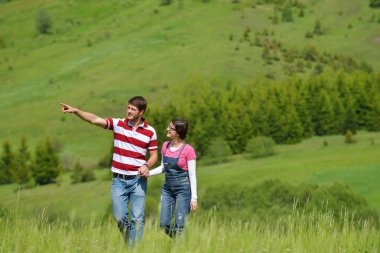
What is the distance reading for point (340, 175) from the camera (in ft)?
292

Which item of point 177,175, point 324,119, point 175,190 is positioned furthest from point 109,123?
point 324,119

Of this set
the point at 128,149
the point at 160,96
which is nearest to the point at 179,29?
the point at 160,96

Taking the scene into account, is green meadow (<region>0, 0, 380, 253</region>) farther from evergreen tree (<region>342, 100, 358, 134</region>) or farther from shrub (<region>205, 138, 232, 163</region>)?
evergreen tree (<region>342, 100, 358, 134</region>)

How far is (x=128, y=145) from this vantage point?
1060cm

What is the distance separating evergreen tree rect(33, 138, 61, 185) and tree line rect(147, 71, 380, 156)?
1650cm

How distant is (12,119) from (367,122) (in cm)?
6619

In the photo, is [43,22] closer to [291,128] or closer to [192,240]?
[291,128]

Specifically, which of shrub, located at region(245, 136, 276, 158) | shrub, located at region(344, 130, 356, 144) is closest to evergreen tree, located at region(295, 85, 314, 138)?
shrub, located at region(344, 130, 356, 144)

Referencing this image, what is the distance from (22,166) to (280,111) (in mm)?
42890

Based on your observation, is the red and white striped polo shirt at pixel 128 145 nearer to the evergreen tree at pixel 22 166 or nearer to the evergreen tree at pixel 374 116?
the evergreen tree at pixel 22 166

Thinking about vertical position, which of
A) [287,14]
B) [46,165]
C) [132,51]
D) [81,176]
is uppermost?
[287,14]

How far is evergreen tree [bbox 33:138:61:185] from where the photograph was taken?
110000mm

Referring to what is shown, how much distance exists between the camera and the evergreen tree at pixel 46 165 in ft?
361

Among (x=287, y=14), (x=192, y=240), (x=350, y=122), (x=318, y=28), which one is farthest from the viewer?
(x=287, y=14)
